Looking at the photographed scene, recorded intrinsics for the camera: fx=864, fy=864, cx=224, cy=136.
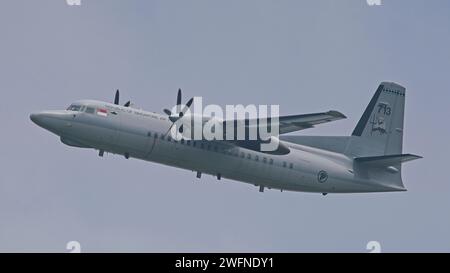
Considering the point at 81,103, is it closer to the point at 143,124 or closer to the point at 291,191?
the point at 143,124

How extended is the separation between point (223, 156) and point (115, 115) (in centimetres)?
480

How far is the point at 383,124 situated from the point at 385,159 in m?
3.21

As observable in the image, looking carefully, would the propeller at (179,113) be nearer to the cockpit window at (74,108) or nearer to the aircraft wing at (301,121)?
the aircraft wing at (301,121)

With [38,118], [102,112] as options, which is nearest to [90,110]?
[102,112]

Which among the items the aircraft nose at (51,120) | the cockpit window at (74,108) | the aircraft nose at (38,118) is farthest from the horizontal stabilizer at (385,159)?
the aircraft nose at (38,118)

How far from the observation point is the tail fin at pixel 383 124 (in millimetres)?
39719

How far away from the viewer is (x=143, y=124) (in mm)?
33438

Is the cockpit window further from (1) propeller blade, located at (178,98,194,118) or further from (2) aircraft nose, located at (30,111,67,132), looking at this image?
(1) propeller blade, located at (178,98,194,118)

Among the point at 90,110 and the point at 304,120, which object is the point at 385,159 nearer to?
the point at 304,120

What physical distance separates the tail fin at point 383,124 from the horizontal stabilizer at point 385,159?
5.01 feet

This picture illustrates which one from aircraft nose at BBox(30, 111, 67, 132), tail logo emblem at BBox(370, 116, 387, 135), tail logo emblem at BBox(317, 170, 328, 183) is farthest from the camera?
tail logo emblem at BBox(370, 116, 387, 135)

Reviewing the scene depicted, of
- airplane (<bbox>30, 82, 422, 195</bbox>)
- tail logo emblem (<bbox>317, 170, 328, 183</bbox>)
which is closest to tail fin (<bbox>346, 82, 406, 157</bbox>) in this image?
airplane (<bbox>30, 82, 422, 195</bbox>)

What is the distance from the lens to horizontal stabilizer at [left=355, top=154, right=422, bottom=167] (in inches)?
1437
